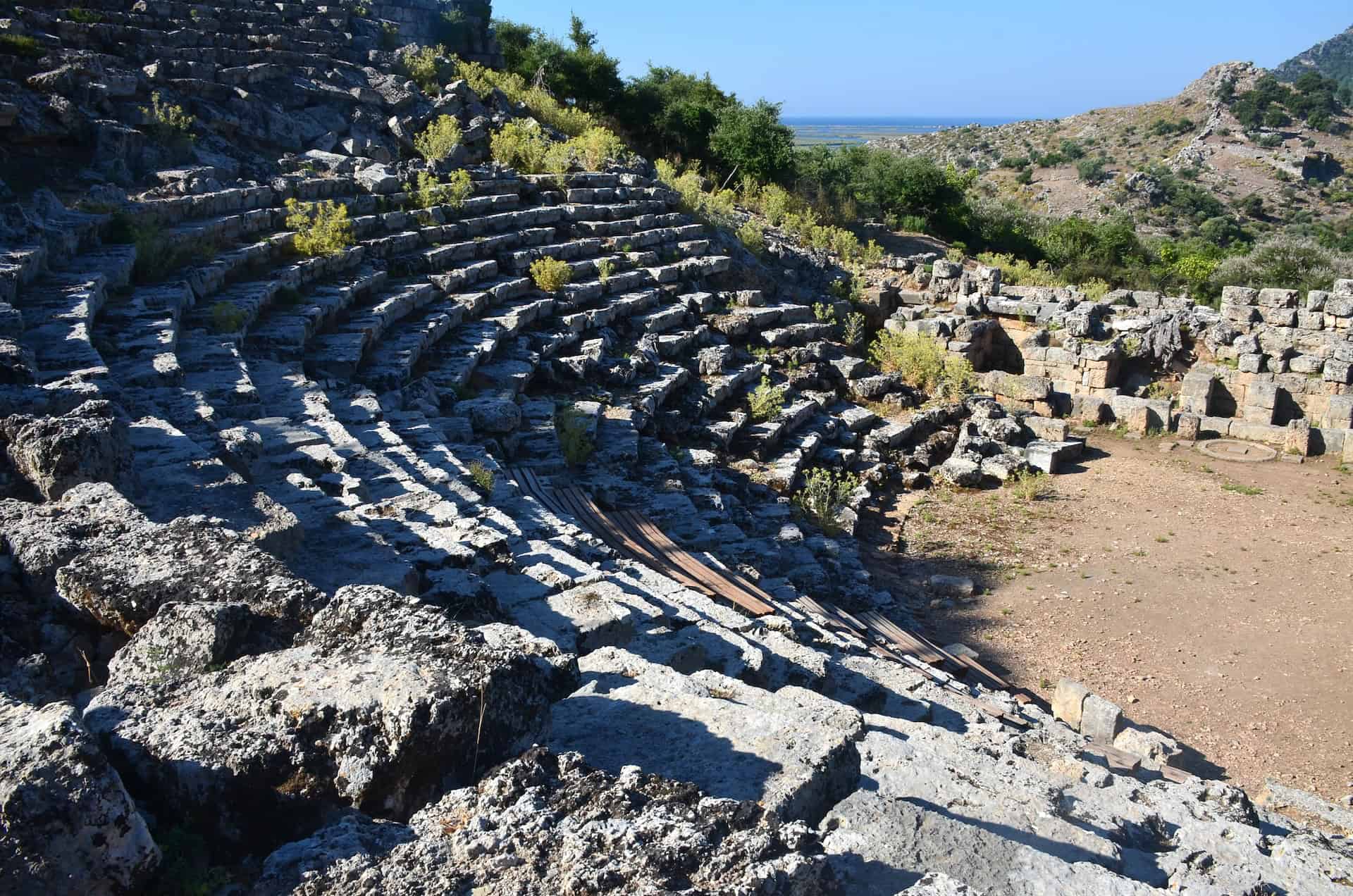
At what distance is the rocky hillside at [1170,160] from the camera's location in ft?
159

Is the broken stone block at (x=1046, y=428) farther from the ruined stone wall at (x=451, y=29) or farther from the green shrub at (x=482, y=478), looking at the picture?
the ruined stone wall at (x=451, y=29)

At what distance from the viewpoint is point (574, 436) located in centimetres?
1052

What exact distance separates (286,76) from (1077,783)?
16644 mm

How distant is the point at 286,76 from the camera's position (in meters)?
16.9

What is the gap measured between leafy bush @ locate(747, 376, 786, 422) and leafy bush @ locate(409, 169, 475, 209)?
208 inches

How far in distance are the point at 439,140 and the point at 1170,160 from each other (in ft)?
168

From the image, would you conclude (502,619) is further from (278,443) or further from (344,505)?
(278,443)

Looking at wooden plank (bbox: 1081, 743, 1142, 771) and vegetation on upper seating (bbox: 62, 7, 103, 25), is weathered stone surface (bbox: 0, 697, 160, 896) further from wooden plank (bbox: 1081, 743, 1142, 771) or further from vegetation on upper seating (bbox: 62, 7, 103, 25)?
vegetation on upper seating (bbox: 62, 7, 103, 25)

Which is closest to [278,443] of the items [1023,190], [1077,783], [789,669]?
[789,669]

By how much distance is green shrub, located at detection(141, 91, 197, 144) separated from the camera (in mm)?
12977

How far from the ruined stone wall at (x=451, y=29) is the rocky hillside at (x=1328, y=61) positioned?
4004 inches

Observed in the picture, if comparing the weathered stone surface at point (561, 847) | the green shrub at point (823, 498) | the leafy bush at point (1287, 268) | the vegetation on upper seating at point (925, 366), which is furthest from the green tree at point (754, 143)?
the weathered stone surface at point (561, 847)

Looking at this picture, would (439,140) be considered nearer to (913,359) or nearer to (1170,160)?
(913,359)

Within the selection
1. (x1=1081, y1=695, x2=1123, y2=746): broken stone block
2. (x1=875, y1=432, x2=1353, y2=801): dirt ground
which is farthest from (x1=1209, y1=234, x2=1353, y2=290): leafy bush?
(x1=1081, y1=695, x2=1123, y2=746): broken stone block
